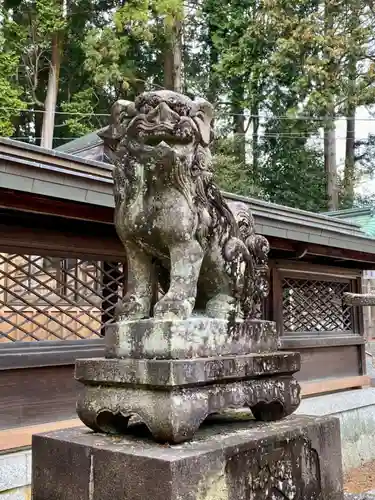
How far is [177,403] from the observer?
196 centimetres

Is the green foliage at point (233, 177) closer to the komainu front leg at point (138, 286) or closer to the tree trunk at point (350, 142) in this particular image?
the tree trunk at point (350, 142)

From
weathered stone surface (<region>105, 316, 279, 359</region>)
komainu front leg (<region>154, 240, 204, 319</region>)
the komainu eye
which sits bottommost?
weathered stone surface (<region>105, 316, 279, 359</region>)

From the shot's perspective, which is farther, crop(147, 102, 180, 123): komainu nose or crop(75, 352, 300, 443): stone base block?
crop(147, 102, 180, 123): komainu nose

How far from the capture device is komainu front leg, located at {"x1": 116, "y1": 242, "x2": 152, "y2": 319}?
91.9 inches

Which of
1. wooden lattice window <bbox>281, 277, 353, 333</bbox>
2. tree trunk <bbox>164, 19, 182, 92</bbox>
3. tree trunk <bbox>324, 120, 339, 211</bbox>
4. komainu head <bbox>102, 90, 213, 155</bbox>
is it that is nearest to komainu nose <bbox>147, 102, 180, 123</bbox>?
komainu head <bbox>102, 90, 213, 155</bbox>

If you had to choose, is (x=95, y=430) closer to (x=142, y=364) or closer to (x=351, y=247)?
(x=142, y=364)

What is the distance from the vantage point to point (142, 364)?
2066 mm

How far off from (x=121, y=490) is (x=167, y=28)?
1866 cm

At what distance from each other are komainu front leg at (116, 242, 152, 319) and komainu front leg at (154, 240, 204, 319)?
143 mm

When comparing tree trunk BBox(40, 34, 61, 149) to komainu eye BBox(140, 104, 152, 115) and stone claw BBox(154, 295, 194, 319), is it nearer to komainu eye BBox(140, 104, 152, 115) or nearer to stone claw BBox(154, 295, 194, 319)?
komainu eye BBox(140, 104, 152, 115)

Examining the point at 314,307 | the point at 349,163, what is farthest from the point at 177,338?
the point at 349,163

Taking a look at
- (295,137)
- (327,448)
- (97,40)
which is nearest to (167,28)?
(97,40)

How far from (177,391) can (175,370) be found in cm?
8

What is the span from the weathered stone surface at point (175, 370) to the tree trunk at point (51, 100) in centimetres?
1659
